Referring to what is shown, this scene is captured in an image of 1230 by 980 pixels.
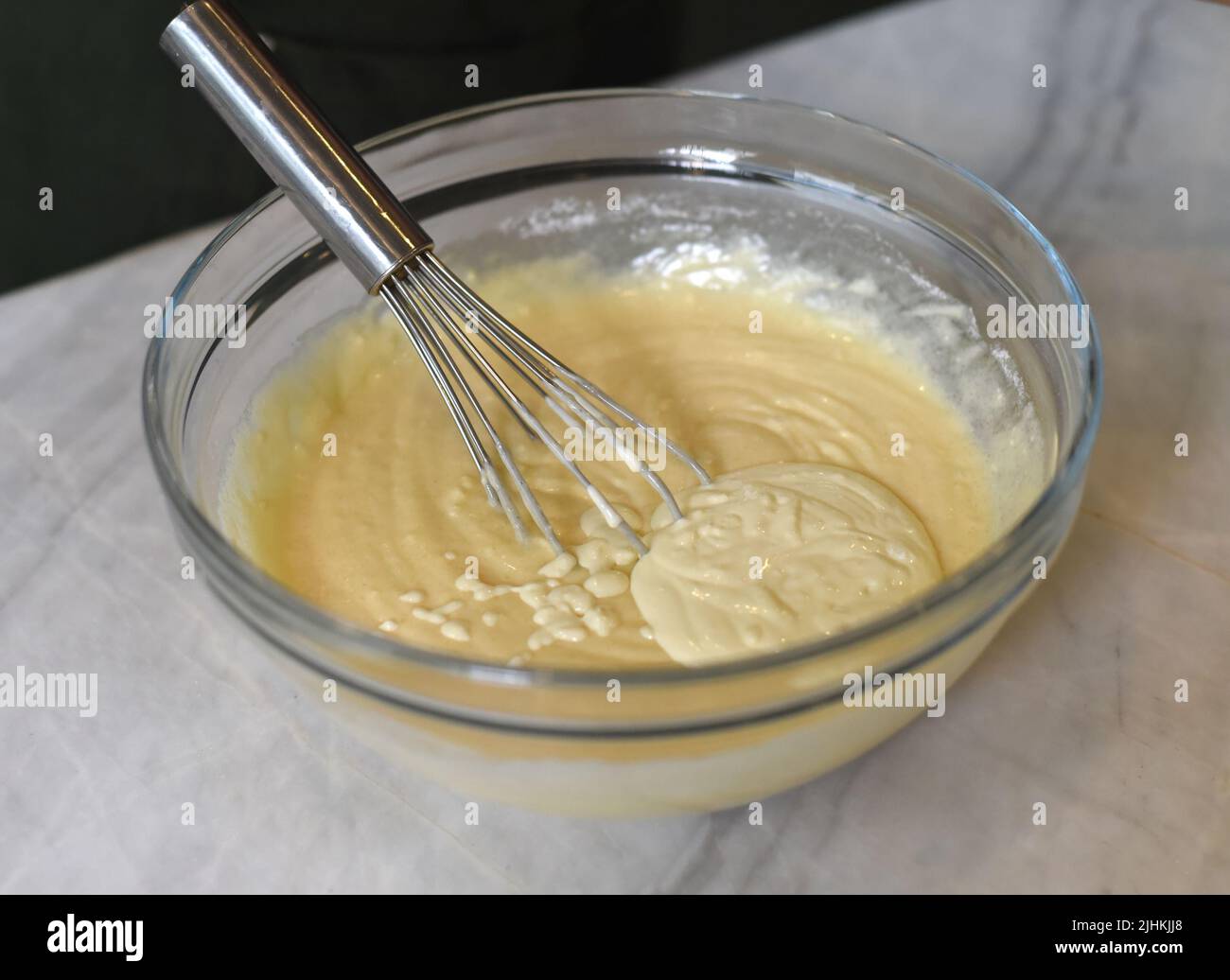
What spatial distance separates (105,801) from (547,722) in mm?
392

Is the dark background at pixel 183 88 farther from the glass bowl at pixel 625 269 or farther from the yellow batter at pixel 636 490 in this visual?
the yellow batter at pixel 636 490

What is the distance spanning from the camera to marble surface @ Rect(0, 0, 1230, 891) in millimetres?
849

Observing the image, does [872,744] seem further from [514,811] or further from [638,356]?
[638,356]

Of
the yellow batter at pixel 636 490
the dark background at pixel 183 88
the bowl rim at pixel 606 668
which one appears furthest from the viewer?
the dark background at pixel 183 88

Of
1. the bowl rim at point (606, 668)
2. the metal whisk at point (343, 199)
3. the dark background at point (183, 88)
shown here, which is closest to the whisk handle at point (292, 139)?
the metal whisk at point (343, 199)

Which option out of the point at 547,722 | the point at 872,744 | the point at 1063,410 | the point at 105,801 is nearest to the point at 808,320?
the point at 1063,410

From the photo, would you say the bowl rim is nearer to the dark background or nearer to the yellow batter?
the yellow batter

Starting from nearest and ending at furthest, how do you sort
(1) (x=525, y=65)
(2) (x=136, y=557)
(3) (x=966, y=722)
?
(3) (x=966, y=722)
(2) (x=136, y=557)
(1) (x=525, y=65)

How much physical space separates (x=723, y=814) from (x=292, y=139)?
0.53 metres

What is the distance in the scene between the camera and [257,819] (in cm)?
89

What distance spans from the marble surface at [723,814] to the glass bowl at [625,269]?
0.26 feet

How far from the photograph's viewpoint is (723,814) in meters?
0.87

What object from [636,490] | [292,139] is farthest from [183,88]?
[636,490]

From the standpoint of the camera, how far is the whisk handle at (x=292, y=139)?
0.86 meters
